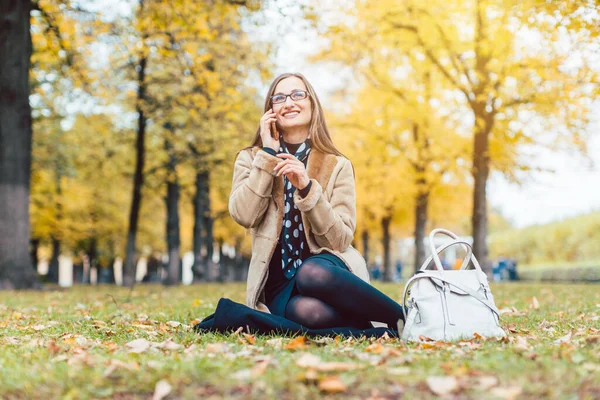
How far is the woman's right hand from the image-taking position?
4406 mm

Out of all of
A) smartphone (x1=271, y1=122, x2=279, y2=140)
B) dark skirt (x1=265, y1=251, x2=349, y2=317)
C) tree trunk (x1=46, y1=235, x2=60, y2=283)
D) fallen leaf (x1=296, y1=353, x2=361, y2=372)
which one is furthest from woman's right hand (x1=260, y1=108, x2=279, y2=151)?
tree trunk (x1=46, y1=235, x2=60, y2=283)

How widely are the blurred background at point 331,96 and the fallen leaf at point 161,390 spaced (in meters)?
7.76

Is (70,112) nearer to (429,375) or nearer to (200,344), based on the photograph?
(200,344)

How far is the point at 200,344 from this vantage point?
12.2 ft

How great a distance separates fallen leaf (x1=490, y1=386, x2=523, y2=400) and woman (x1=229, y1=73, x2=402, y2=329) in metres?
1.75

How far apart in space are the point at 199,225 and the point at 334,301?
1749 cm

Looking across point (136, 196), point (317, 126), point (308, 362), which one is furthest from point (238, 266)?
point (308, 362)

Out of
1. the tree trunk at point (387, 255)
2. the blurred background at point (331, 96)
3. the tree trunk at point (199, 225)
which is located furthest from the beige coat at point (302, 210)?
the tree trunk at point (387, 255)

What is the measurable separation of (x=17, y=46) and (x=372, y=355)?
33.4ft

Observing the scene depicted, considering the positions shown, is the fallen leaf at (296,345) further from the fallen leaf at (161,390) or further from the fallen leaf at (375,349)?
the fallen leaf at (161,390)

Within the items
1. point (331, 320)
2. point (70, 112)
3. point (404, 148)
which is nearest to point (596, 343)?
point (331, 320)

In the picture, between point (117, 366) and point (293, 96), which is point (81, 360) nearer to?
point (117, 366)

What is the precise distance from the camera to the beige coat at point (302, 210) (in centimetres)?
420

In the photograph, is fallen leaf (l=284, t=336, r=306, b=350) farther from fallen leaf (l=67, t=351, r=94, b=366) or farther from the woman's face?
the woman's face
